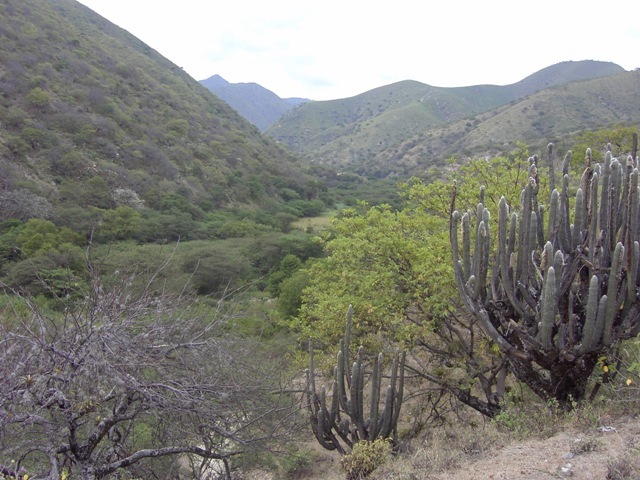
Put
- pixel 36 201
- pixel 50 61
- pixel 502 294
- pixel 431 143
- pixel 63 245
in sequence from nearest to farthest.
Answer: pixel 502 294, pixel 63 245, pixel 36 201, pixel 50 61, pixel 431 143

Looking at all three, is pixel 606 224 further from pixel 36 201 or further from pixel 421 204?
pixel 36 201

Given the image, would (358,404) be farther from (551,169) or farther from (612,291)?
(551,169)

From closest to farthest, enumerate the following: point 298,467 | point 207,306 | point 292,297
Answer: point 298,467 < point 207,306 < point 292,297

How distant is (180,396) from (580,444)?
12.2ft

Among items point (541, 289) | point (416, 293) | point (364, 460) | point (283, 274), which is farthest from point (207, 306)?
point (283, 274)

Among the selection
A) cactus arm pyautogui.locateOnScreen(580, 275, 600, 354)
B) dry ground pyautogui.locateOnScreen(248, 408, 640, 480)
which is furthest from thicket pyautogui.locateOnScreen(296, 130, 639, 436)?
dry ground pyautogui.locateOnScreen(248, 408, 640, 480)

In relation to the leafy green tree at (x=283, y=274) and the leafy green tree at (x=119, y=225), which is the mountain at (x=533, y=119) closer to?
the leafy green tree at (x=283, y=274)

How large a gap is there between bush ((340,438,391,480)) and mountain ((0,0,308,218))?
26456mm

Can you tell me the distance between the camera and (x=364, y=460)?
526 cm

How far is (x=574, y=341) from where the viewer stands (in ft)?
17.5

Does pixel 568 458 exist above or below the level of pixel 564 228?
below

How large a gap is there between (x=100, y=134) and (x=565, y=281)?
38.3 m

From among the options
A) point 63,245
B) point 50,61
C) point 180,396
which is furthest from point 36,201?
point 180,396

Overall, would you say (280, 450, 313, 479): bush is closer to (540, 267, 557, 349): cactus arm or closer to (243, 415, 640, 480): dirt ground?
(243, 415, 640, 480): dirt ground
